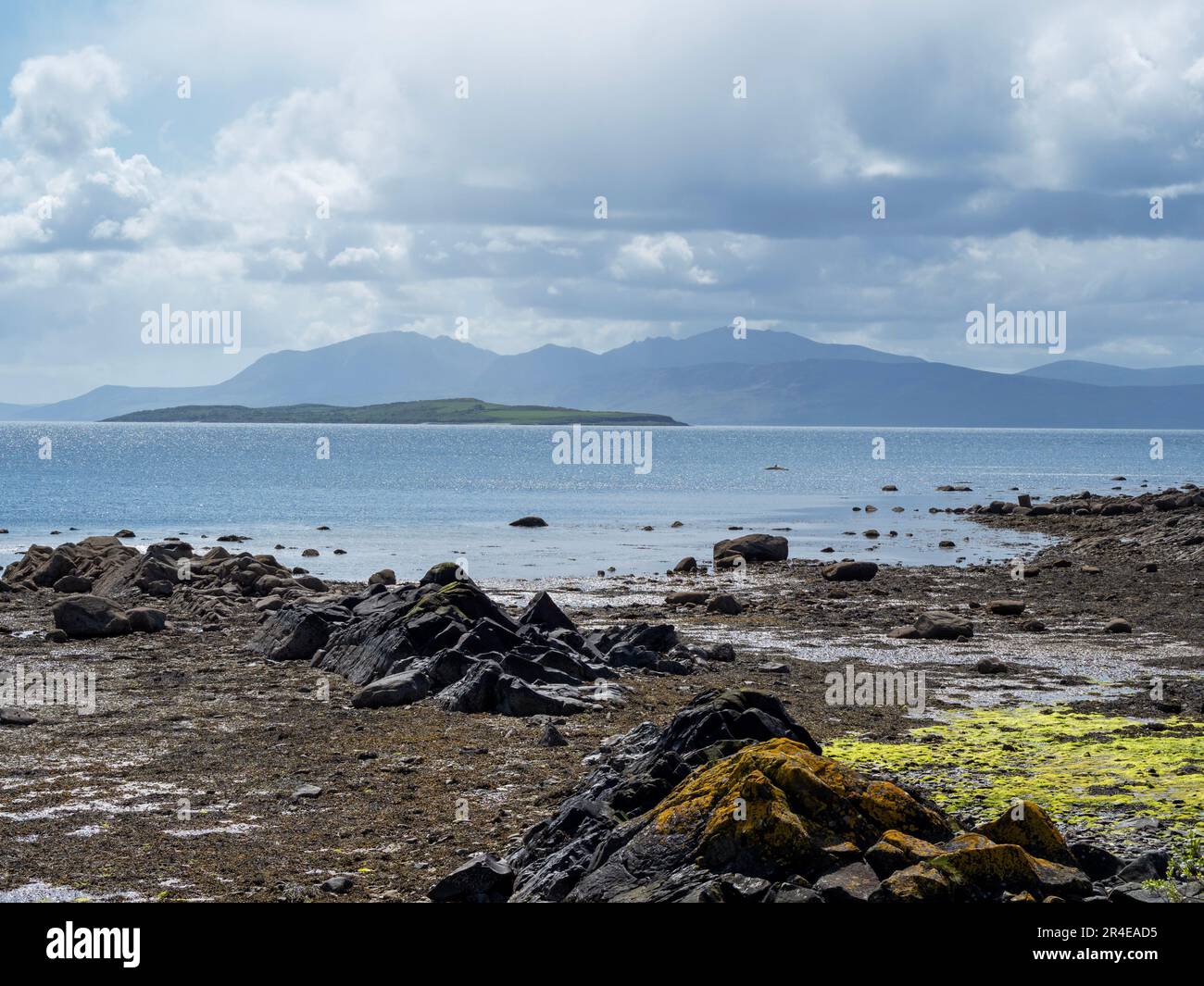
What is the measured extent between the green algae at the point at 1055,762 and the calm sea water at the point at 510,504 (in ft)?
93.0

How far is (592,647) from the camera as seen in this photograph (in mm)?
23266

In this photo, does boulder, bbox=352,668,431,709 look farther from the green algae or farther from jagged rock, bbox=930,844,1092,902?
jagged rock, bbox=930,844,1092,902

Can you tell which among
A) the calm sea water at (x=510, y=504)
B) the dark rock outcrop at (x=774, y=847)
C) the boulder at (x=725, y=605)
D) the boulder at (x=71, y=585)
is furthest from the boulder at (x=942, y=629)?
the boulder at (x=71, y=585)

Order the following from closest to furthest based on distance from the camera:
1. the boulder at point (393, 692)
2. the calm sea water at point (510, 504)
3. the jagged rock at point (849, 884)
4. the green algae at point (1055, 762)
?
the jagged rock at point (849, 884)
the green algae at point (1055, 762)
the boulder at point (393, 692)
the calm sea water at point (510, 504)

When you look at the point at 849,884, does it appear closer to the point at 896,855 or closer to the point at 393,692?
the point at 896,855

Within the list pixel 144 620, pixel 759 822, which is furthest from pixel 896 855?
pixel 144 620

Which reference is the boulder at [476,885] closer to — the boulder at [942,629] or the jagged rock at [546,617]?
the jagged rock at [546,617]

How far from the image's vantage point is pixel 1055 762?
51.0 feet

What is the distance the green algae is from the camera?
13.4m

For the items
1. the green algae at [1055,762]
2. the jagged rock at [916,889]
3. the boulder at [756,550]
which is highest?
the boulder at [756,550]

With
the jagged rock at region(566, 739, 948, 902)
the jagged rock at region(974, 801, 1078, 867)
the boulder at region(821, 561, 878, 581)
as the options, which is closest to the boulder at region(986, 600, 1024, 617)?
the boulder at region(821, 561, 878, 581)

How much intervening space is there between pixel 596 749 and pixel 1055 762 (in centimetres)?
596

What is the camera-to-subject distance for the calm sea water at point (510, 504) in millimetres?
54219

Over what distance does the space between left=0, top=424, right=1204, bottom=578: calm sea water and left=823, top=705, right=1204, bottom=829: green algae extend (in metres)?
28.4
